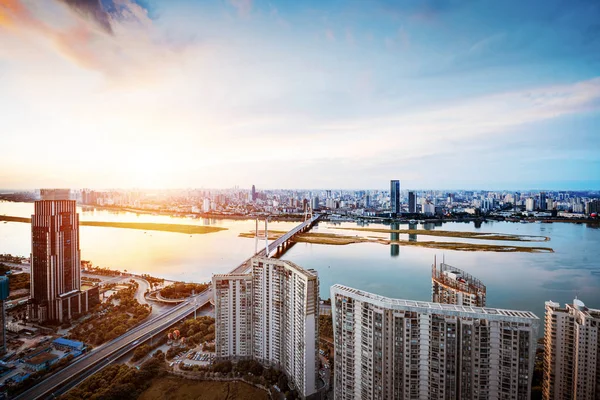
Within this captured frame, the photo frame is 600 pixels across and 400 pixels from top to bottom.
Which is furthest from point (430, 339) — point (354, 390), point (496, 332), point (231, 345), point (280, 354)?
point (231, 345)

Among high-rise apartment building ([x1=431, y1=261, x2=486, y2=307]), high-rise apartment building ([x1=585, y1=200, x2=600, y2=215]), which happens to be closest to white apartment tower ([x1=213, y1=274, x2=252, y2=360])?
high-rise apartment building ([x1=431, y1=261, x2=486, y2=307])

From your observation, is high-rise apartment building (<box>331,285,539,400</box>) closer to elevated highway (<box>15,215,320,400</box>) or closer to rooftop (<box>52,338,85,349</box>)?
elevated highway (<box>15,215,320,400</box>)

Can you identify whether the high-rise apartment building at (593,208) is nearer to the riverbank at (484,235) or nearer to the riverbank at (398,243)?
the riverbank at (484,235)

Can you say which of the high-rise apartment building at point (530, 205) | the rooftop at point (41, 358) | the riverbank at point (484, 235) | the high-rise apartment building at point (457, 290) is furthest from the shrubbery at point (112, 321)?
the high-rise apartment building at point (530, 205)

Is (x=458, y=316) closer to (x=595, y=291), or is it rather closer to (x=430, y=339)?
(x=430, y=339)

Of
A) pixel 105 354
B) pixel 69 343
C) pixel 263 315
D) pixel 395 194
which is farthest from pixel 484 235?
pixel 69 343

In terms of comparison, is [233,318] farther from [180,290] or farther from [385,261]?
[385,261]
